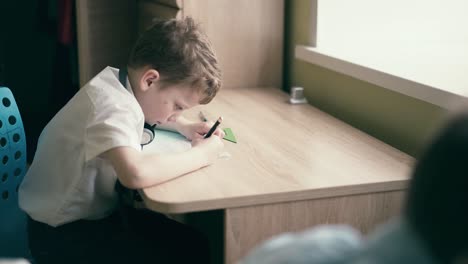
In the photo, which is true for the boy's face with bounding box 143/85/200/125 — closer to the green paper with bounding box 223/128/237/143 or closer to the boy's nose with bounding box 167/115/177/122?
the boy's nose with bounding box 167/115/177/122

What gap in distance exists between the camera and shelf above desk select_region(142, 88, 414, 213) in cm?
129

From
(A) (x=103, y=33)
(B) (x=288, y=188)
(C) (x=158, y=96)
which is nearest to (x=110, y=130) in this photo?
(C) (x=158, y=96)

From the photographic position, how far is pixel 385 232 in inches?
23.0

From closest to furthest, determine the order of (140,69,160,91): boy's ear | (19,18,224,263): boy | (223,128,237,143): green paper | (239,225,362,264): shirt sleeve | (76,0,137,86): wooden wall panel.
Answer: (239,225,362,264): shirt sleeve < (19,18,224,263): boy < (140,69,160,91): boy's ear < (223,128,237,143): green paper < (76,0,137,86): wooden wall panel

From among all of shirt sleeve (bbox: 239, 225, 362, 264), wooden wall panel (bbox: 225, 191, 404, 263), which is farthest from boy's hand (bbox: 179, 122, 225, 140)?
shirt sleeve (bbox: 239, 225, 362, 264)

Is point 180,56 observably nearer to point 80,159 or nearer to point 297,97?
point 80,159

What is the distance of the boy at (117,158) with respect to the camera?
1.41 m

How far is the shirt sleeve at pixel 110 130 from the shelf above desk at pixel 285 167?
13 cm

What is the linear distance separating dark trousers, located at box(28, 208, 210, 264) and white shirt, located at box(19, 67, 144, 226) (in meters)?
0.03

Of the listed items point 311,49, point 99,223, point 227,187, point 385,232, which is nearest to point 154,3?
point 311,49

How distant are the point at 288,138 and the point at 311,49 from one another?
0.61 metres

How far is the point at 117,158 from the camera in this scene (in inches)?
53.2

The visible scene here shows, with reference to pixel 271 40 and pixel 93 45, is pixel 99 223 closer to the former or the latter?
pixel 271 40

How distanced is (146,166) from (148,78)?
1.01 feet
